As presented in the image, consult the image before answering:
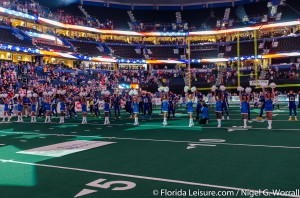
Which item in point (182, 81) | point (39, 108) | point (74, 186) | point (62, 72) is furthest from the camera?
point (182, 81)

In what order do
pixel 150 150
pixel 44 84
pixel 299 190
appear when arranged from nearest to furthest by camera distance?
1. pixel 299 190
2. pixel 150 150
3. pixel 44 84

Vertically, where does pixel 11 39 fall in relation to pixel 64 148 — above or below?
above

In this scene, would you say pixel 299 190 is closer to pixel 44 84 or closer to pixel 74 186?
pixel 74 186

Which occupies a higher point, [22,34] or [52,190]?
[22,34]

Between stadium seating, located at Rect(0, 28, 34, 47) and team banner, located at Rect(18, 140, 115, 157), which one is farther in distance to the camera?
stadium seating, located at Rect(0, 28, 34, 47)

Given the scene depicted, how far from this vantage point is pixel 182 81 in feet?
156

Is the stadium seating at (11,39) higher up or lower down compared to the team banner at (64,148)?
higher up

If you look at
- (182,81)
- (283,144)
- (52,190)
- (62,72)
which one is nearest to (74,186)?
(52,190)

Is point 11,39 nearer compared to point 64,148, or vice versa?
point 64,148

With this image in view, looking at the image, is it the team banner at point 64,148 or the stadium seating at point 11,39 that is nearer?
the team banner at point 64,148

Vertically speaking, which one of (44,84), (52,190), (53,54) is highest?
(53,54)

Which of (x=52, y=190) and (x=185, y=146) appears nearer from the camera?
(x=52, y=190)

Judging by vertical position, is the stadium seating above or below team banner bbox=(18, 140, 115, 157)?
above

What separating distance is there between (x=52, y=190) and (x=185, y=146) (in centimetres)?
494
